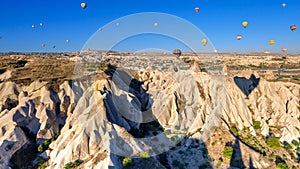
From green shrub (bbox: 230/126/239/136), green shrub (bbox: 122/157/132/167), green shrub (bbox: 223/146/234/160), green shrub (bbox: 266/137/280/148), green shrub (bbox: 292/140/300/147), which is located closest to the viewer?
green shrub (bbox: 122/157/132/167)

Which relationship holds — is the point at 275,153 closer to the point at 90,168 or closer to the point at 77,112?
the point at 90,168

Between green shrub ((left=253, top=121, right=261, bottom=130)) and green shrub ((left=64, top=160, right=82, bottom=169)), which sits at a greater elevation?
green shrub ((left=253, top=121, right=261, bottom=130))

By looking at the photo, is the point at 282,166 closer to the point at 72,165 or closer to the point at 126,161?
the point at 126,161

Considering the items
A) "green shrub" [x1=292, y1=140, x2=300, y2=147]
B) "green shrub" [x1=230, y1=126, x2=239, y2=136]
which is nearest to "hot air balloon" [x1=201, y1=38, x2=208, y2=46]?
"green shrub" [x1=230, y1=126, x2=239, y2=136]

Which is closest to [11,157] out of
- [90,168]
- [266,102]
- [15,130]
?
[15,130]

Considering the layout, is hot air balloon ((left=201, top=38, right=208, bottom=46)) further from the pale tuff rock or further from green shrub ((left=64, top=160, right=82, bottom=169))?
the pale tuff rock

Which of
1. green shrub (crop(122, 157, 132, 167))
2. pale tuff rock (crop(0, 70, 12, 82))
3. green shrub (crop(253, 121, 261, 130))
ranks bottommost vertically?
green shrub (crop(253, 121, 261, 130))

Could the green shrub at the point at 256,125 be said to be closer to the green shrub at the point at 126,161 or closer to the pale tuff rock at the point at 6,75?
the green shrub at the point at 126,161
